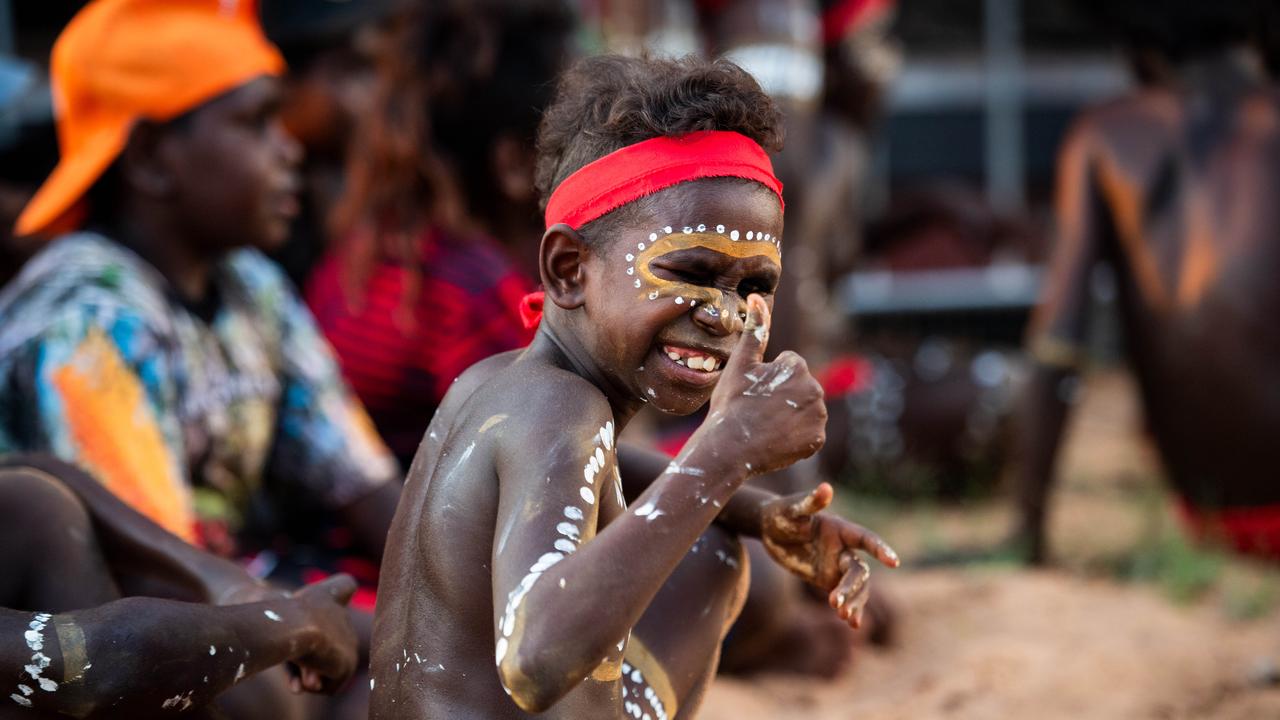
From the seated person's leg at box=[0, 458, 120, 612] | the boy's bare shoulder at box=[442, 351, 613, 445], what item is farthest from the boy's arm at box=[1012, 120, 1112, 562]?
the seated person's leg at box=[0, 458, 120, 612]

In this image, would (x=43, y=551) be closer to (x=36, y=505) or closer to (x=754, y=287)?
(x=36, y=505)

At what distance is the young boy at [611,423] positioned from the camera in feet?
5.18

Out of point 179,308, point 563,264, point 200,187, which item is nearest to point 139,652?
point 563,264

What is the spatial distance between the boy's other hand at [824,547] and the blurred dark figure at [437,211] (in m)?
1.22

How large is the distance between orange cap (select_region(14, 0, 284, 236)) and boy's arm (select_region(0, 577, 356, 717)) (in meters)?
1.18

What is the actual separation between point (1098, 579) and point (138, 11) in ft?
10.6

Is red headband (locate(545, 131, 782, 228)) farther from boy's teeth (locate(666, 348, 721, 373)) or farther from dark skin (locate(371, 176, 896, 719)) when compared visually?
boy's teeth (locate(666, 348, 721, 373))

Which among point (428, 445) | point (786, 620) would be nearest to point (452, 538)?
point (428, 445)

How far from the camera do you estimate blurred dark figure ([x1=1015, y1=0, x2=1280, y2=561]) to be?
412 cm

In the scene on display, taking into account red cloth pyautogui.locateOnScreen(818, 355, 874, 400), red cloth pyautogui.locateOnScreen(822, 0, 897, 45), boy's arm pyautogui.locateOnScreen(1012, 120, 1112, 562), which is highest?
red cloth pyautogui.locateOnScreen(822, 0, 897, 45)

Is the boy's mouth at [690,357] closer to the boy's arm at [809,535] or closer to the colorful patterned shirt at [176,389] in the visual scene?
the boy's arm at [809,535]

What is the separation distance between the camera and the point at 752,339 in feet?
5.60

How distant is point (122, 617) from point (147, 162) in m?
1.32

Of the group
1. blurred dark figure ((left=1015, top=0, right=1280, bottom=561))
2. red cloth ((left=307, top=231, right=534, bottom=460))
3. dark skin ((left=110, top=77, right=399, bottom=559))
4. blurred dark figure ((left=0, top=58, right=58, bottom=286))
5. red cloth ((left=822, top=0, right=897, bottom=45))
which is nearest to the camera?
dark skin ((left=110, top=77, right=399, bottom=559))
